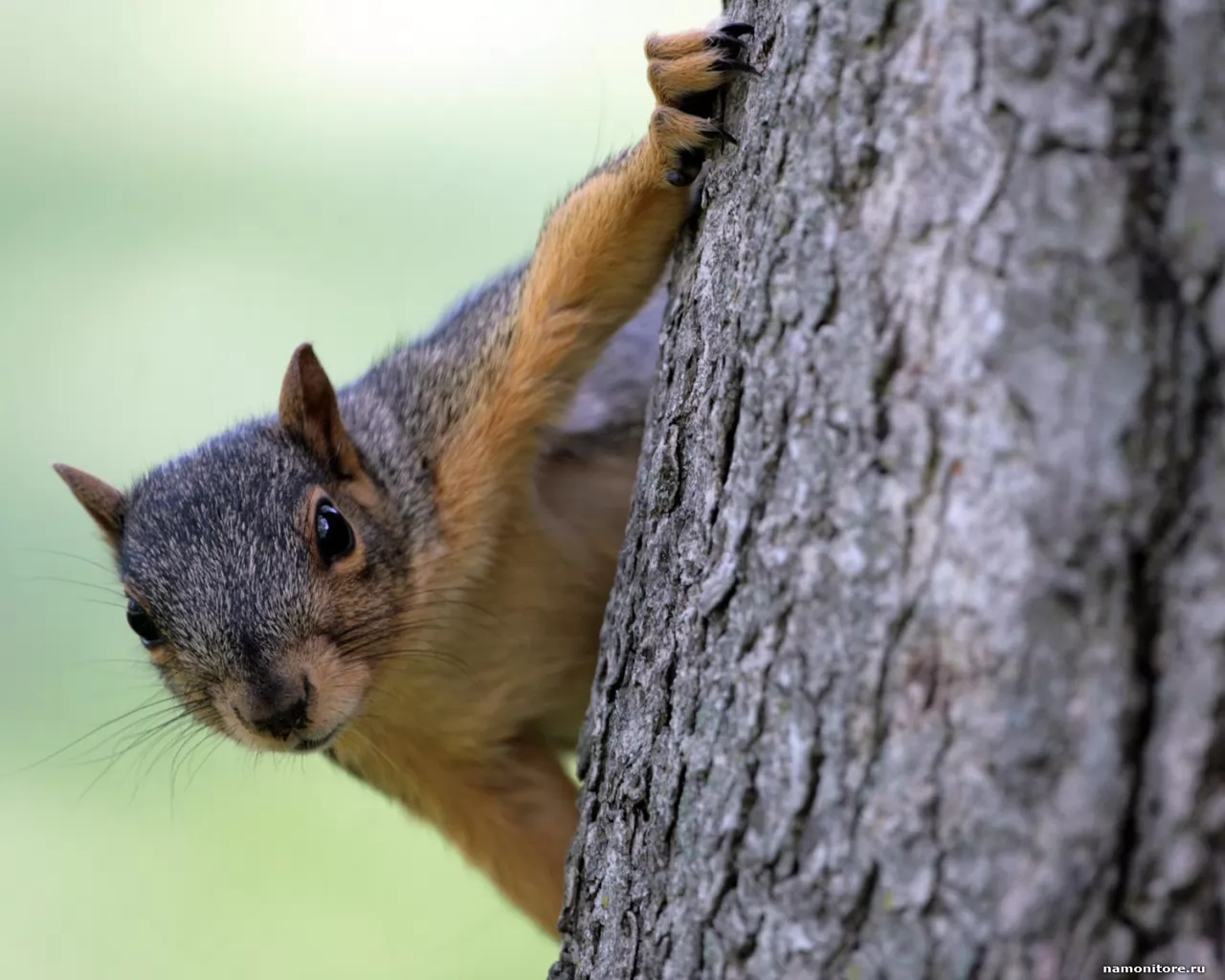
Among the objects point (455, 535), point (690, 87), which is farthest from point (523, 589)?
point (690, 87)

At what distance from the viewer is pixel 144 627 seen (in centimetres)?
234

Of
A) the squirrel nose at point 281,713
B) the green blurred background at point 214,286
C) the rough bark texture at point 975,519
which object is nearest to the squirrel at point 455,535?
the squirrel nose at point 281,713

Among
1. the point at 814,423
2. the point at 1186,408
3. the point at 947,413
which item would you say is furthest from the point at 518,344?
the point at 1186,408

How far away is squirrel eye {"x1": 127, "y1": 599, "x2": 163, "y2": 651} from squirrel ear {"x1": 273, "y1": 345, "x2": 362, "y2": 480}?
408 mm

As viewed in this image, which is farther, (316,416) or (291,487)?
(316,416)

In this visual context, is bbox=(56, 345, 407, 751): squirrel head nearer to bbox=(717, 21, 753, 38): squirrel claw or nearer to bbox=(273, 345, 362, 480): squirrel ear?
bbox=(273, 345, 362, 480): squirrel ear

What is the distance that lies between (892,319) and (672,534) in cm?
51

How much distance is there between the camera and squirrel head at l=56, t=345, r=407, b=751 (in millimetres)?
2115

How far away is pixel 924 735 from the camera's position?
1110 mm

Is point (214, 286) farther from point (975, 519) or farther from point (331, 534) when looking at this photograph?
point (975, 519)

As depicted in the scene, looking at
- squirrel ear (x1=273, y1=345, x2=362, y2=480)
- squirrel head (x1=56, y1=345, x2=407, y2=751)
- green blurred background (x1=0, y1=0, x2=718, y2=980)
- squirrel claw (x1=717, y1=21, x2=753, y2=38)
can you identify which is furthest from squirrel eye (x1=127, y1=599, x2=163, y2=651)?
green blurred background (x1=0, y1=0, x2=718, y2=980)

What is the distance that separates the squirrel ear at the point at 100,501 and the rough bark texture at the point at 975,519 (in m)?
1.62

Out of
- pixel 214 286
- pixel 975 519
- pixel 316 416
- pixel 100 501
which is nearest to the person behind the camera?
pixel 975 519

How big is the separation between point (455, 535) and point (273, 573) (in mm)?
361
